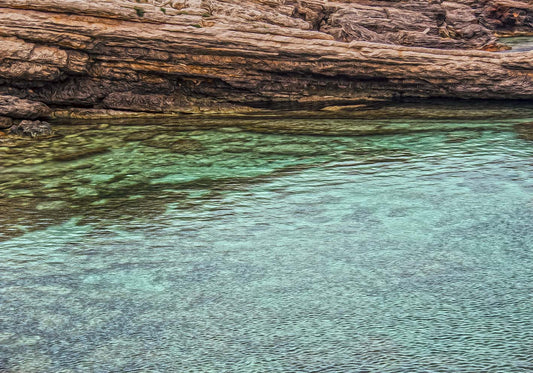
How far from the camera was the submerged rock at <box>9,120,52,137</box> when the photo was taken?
855cm

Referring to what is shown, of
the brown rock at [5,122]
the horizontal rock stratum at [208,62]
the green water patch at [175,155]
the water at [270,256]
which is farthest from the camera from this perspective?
the horizontal rock stratum at [208,62]

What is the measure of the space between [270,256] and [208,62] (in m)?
5.77

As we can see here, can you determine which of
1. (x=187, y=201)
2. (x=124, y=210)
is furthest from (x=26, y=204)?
(x=187, y=201)

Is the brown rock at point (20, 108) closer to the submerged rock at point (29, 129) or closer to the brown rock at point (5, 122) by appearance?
the brown rock at point (5, 122)

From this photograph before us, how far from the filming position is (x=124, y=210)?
546cm

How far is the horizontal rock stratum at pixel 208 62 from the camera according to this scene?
884 centimetres

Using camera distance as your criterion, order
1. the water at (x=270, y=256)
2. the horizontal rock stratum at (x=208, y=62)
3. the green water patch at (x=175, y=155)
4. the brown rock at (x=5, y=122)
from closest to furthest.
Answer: the water at (x=270, y=256)
the green water patch at (x=175, y=155)
the brown rock at (x=5, y=122)
the horizontal rock stratum at (x=208, y=62)

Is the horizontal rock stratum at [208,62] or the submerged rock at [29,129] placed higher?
the horizontal rock stratum at [208,62]

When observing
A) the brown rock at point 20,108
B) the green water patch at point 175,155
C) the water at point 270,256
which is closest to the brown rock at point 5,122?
the brown rock at point 20,108

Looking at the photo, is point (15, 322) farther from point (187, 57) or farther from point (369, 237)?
point (187, 57)

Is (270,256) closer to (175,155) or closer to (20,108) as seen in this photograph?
(175,155)

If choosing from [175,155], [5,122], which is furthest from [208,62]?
[5,122]

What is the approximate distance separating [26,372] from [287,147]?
5249mm

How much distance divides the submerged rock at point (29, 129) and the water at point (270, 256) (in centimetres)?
72
